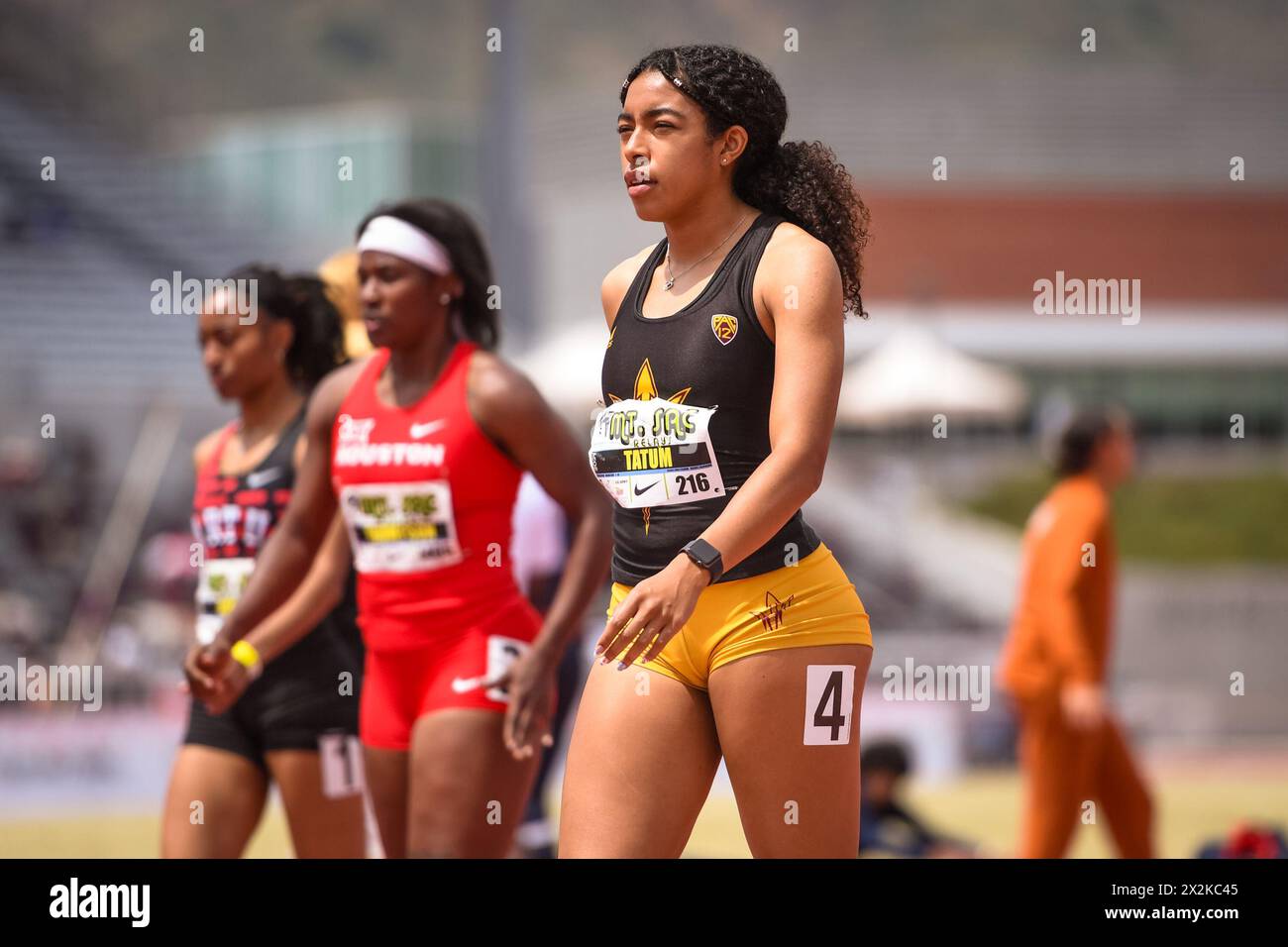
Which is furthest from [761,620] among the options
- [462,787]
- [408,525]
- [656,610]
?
[408,525]

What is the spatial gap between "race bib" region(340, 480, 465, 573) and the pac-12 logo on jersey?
4.38 ft

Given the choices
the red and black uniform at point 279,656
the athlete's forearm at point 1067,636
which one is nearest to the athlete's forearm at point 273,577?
the red and black uniform at point 279,656

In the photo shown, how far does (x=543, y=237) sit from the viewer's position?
112 ft

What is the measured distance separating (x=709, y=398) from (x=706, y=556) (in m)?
0.43

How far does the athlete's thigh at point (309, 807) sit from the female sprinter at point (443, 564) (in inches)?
13.4

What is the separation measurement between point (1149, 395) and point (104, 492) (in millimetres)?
22461

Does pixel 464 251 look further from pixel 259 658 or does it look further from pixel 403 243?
pixel 259 658

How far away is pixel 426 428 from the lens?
16.4 feet

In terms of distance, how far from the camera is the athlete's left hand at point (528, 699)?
483 centimetres

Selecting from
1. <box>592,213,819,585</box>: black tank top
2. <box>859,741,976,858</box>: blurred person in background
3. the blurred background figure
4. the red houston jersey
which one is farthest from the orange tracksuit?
<box>592,213,819,585</box>: black tank top

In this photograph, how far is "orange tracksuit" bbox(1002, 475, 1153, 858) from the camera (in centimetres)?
754

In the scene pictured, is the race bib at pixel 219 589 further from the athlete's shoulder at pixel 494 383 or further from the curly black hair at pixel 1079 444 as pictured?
the curly black hair at pixel 1079 444

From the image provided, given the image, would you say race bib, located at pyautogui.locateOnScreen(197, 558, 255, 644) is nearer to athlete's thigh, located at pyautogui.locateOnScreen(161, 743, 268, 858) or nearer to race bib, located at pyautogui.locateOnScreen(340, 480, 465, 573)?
athlete's thigh, located at pyautogui.locateOnScreen(161, 743, 268, 858)
